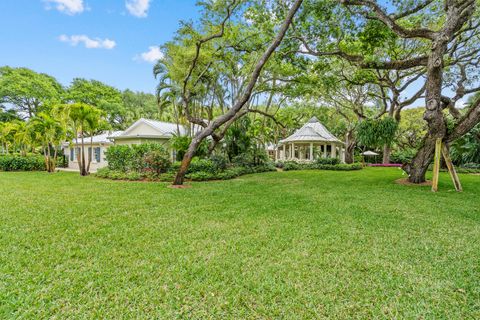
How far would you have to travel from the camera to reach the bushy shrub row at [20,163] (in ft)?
53.0

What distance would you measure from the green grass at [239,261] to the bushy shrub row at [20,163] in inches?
558

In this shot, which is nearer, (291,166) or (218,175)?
(218,175)

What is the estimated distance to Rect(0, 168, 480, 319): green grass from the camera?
7.75 feet

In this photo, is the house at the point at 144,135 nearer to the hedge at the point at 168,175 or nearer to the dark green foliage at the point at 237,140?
the dark green foliage at the point at 237,140

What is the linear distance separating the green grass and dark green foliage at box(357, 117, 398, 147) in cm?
939

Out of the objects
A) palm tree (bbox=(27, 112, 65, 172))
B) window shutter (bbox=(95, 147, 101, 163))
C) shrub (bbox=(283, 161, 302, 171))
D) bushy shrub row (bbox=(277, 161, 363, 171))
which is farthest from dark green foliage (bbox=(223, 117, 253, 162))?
window shutter (bbox=(95, 147, 101, 163))

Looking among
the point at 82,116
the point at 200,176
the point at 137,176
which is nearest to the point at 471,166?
the point at 200,176

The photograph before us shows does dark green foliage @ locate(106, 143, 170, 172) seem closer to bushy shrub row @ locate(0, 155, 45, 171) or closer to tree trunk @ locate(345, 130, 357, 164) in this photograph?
bushy shrub row @ locate(0, 155, 45, 171)

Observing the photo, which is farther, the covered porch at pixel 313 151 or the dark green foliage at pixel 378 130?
the covered porch at pixel 313 151

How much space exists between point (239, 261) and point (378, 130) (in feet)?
47.0

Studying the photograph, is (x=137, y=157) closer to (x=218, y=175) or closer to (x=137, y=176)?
(x=137, y=176)

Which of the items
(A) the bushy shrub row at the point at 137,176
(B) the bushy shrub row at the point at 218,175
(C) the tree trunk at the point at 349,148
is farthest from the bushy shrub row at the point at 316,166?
(A) the bushy shrub row at the point at 137,176

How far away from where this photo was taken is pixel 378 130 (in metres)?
14.5

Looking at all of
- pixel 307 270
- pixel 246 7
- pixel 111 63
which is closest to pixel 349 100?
pixel 246 7
